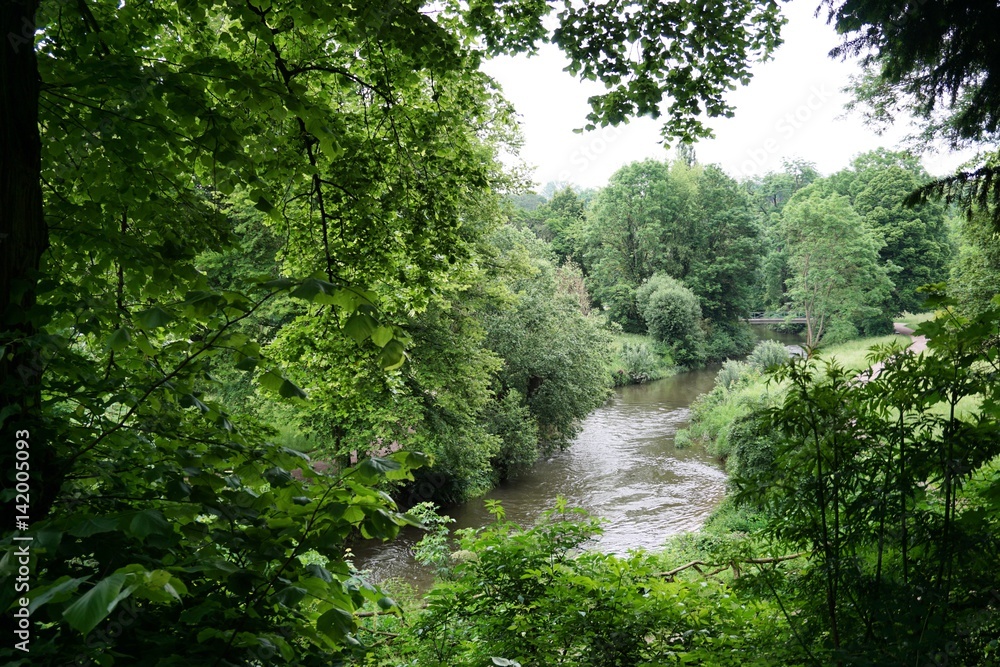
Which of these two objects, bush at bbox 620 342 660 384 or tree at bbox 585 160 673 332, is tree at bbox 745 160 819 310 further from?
bush at bbox 620 342 660 384

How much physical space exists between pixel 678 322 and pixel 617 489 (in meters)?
21.2

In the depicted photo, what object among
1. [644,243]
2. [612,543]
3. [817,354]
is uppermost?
[644,243]

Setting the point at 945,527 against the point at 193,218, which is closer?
the point at 945,527

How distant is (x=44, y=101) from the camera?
2.67 m

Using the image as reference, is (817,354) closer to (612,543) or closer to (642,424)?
(612,543)

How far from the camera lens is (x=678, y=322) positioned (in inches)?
1369

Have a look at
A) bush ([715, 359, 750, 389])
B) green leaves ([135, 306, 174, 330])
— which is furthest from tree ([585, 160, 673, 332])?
green leaves ([135, 306, 174, 330])

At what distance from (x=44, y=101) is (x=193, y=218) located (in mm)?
764

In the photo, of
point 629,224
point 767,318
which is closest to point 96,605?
point 629,224

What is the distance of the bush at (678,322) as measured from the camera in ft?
113

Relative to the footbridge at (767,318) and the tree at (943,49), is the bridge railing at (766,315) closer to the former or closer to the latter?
the footbridge at (767,318)

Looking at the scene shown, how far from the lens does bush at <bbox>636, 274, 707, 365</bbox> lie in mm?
34531

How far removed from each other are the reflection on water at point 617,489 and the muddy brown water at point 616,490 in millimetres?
19

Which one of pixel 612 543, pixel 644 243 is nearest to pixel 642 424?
pixel 612 543
